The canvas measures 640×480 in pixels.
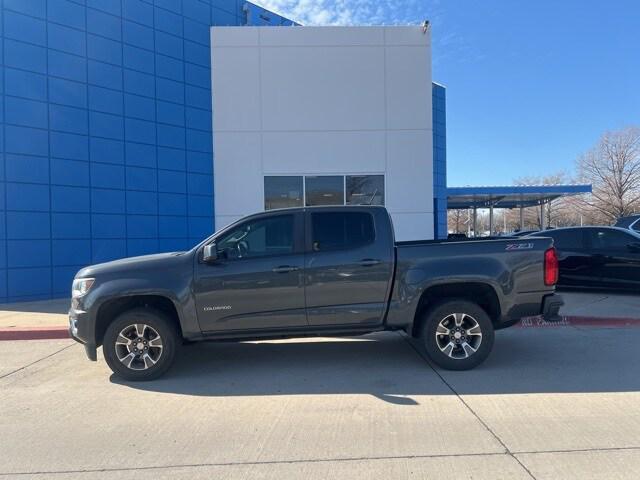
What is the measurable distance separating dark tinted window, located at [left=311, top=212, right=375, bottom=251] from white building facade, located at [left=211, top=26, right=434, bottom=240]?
7.60 meters

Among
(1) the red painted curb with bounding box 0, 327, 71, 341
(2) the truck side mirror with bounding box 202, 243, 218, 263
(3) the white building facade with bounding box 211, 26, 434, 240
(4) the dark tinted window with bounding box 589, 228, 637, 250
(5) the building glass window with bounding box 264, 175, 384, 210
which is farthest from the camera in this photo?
(5) the building glass window with bounding box 264, 175, 384, 210

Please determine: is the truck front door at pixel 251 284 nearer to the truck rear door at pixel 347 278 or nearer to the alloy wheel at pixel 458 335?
the truck rear door at pixel 347 278

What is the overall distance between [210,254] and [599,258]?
8.94 m

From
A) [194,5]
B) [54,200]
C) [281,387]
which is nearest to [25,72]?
[54,200]

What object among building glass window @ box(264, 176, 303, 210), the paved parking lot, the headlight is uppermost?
building glass window @ box(264, 176, 303, 210)

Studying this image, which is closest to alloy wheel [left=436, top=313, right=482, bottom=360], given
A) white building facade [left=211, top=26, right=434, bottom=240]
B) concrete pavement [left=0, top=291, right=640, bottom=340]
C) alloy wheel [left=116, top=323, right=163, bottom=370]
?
concrete pavement [left=0, top=291, right=640, bottom=340]

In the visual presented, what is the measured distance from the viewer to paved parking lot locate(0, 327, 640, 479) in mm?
3443

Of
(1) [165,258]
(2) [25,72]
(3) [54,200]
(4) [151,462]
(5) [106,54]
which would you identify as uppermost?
(5) [106,54]

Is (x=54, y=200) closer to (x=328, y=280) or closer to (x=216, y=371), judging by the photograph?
(x=216, y=371)

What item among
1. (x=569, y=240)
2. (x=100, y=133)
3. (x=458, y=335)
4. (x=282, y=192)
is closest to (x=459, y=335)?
(x=458, y=335)

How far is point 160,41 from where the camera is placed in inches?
515

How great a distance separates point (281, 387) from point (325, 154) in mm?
9069

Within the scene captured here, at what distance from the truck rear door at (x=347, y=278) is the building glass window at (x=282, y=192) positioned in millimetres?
7788

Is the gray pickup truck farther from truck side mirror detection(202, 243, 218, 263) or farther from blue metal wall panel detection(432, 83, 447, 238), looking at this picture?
blue metal wall panel detection(432, 83, 447, 238)
